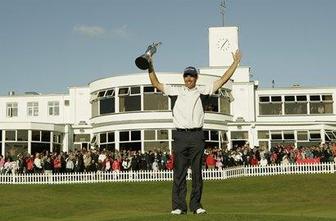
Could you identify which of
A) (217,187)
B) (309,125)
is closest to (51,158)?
(217,187)

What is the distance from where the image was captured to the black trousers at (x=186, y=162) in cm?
1091

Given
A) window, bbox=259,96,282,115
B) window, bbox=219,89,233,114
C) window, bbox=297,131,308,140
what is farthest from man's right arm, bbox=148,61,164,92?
window, bbox=259,96,282,115

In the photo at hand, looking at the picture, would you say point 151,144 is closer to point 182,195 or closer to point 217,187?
point 217,187

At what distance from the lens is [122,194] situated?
3192cm

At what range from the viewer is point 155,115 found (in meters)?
47.1

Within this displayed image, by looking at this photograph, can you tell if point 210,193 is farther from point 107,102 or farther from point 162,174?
point 107,102

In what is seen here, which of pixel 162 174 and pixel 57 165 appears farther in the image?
pixel 57 165

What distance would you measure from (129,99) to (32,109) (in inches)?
647

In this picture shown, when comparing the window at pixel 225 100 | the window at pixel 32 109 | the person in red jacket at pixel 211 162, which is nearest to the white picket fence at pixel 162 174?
the person in red jacket at pixel 211 162

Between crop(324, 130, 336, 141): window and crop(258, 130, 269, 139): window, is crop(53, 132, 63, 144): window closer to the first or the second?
crop(258, 130, 269, 139): window

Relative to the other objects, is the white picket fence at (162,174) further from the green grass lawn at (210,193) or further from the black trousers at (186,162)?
the black trousers at (186,162)

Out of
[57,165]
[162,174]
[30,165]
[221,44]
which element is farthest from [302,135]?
[30,165]

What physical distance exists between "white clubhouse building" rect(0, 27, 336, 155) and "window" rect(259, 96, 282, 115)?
9 centimetres

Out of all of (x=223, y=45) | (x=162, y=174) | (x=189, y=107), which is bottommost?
(x=162, y=174)
